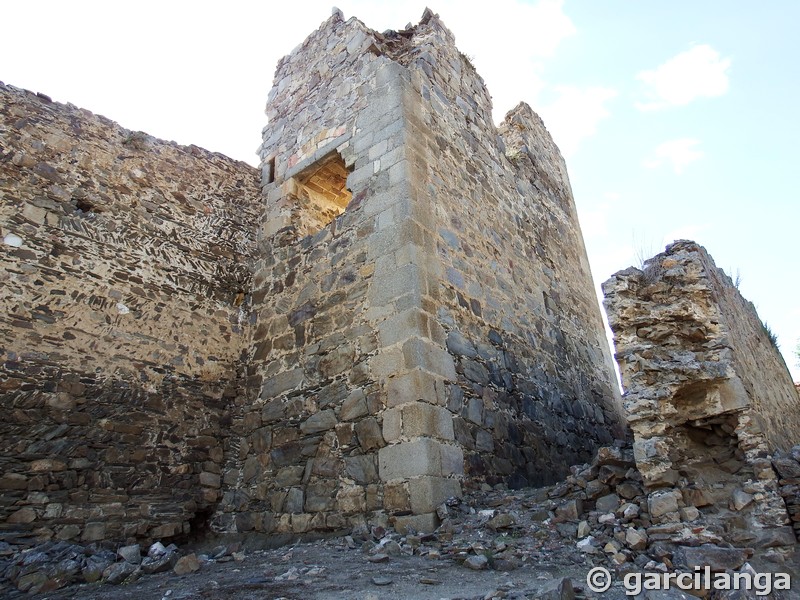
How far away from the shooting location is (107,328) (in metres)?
5.34

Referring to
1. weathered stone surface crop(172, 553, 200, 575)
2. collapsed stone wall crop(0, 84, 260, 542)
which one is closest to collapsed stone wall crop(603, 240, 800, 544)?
weathered stone surface crop(172, 553, 200, 575)

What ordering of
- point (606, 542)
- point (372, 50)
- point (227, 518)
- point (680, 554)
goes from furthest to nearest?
point (372, 50), point (227, 518), point (606, 542), point (680, 554)

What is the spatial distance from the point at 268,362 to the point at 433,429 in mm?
2234

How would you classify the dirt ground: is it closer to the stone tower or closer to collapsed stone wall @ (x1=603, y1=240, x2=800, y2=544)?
the stone tower

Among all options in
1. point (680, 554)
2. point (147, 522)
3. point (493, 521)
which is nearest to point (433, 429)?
point (493, 521)

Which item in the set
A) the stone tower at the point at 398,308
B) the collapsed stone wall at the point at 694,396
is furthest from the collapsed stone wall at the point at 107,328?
the collapsed stone wall at the point at 694,396

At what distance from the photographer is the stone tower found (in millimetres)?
4711

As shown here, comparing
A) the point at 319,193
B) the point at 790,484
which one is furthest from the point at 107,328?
the point at 790,484

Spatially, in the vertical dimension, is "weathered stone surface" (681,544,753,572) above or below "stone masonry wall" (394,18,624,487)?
below

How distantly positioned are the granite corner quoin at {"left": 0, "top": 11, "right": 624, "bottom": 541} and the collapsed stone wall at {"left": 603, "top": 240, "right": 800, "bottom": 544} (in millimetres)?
1508

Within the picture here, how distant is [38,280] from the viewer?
16.5 ft

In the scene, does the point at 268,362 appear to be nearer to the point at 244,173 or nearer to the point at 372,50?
the point at 244,173

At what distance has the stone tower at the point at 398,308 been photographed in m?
4.71

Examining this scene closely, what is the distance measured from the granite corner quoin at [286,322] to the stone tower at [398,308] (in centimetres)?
3
